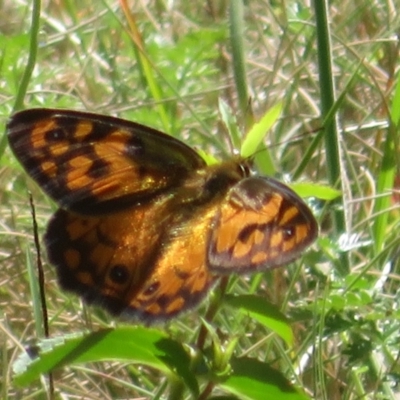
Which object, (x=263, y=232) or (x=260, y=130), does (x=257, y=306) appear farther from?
(x=260, y=130)

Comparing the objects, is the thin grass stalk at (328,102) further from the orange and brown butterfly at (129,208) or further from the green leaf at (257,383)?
the green leaf at (257,383)

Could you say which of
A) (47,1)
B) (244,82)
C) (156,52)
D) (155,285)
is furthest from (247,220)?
(47,1)

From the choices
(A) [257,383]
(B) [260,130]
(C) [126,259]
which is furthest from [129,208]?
(A) [257,383]

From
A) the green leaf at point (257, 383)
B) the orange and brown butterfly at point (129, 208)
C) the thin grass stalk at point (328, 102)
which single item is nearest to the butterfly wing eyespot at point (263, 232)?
the orange and brown butterfly at point (129, 208)

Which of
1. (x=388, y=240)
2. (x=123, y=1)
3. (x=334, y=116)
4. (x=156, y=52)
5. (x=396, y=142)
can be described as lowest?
(x=388, y=240)

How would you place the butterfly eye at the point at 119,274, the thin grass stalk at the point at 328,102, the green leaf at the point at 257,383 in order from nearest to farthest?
the green leaf at the point at 257,383, the butterfly eye at the point at 119,274, the thin grass stalk at the point at 328,102

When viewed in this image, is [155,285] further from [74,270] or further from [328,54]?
[328,54]

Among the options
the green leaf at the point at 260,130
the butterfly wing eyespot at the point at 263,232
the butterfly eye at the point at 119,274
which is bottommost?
the butterfly eye at the point at 119,274
